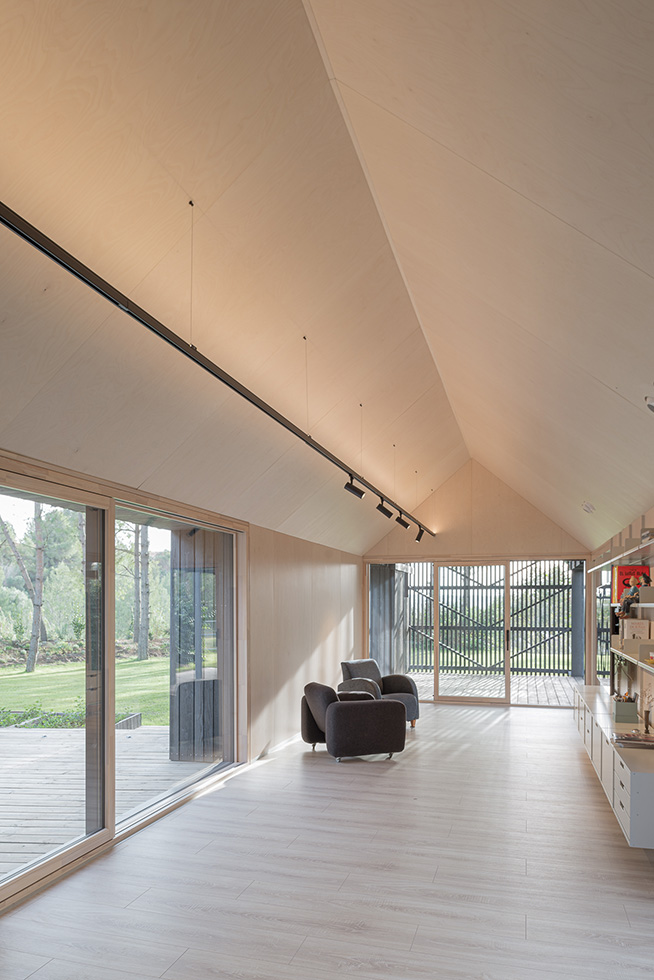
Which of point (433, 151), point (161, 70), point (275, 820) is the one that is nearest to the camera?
point (161, 70)

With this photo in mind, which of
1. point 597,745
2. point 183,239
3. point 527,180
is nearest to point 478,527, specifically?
point 597,745

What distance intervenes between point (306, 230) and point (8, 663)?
3.02 metres

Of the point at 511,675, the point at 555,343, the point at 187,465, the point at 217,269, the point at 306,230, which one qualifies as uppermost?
the point at 306,230

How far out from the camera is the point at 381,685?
9.95m

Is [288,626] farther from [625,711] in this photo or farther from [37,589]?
[37,589]

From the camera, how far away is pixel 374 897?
4.33 m

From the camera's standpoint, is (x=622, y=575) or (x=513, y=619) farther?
(x=513, y=619)

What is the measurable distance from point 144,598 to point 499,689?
769 centimetres

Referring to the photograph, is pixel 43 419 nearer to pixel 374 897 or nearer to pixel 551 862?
pixel 374 897

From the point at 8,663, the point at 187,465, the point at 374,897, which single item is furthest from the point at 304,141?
the point at 374,897

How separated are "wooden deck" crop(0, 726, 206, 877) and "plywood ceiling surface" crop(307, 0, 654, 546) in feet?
12.3

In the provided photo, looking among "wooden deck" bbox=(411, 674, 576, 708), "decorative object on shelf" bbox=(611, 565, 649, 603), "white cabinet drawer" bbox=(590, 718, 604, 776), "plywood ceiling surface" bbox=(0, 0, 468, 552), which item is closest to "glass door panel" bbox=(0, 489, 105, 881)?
"plywood ceiling surface" bbox=(0, 0, 468, 552)

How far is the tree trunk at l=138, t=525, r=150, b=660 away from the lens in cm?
586

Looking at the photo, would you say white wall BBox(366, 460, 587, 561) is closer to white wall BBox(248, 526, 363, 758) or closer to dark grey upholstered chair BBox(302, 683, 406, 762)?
white wall BBox(248, 526, 363, 758)
